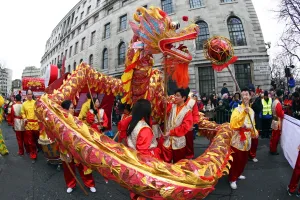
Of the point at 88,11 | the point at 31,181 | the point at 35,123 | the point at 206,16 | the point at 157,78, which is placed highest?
the point at 88,11

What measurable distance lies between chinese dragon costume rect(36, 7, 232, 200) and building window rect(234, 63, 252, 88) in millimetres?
12539

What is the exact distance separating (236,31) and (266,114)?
10631 mm

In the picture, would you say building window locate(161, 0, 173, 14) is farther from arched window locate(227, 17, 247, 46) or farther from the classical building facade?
arched window locate(227, 17, 247, 46)

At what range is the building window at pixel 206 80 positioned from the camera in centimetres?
1499

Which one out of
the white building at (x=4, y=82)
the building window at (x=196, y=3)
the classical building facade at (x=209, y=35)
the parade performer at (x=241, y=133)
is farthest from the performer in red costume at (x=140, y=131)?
the white building at (x=4, y=82)

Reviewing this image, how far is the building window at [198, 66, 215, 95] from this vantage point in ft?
49.2

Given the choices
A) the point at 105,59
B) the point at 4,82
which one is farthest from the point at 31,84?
the point at 4,82

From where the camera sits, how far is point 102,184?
12.3ft

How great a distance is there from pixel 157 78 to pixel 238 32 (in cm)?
1353

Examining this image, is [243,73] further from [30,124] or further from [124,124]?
[124,124]

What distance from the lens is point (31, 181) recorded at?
397 centimetres

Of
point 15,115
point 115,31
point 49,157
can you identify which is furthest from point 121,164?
point 115,31

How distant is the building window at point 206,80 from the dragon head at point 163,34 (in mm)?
12560

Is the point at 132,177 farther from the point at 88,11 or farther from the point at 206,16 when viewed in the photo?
the point at 88,11
